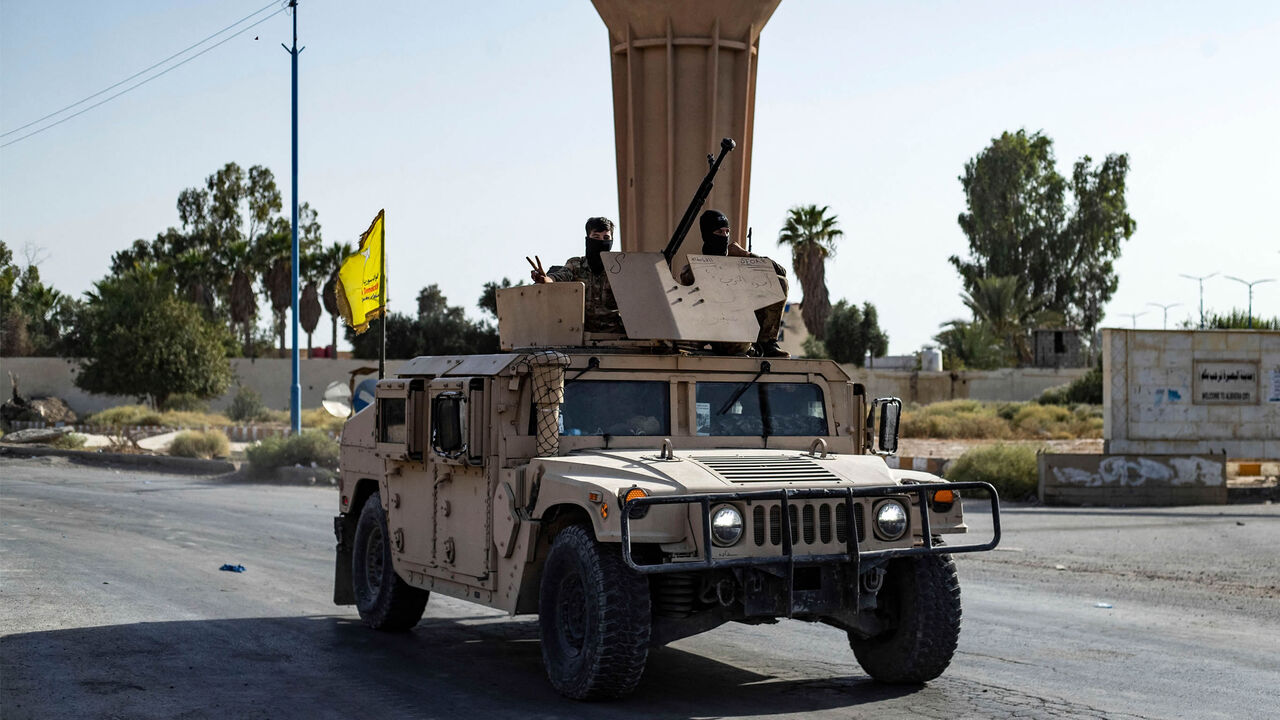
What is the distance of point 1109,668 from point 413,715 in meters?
4.21

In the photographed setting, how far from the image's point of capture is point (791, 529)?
6727mm

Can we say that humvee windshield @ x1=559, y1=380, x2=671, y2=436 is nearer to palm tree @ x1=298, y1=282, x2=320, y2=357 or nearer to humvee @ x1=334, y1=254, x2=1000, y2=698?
humvee @ x1=334, y1=254, x2=1000, y2=698

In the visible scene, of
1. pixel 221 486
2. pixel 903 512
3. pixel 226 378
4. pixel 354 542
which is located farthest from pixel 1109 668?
pixel 226 378

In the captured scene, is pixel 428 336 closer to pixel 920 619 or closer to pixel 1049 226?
pixel 1049 226

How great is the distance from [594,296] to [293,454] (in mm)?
19260

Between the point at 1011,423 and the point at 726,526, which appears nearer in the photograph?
the point at 726,526

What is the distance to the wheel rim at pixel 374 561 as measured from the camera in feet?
32.1

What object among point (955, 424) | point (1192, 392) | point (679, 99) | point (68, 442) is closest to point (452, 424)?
point (679, 99)

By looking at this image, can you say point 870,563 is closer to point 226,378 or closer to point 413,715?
point 413,715

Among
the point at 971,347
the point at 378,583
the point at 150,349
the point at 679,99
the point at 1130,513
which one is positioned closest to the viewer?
the point at 378,583

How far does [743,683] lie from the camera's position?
7.60 m

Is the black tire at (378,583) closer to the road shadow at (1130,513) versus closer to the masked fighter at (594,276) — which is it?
the masked fighter at (594,276)

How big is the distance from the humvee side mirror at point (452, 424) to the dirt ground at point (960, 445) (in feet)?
73.3

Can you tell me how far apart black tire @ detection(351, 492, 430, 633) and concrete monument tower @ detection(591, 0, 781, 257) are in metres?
9.62
